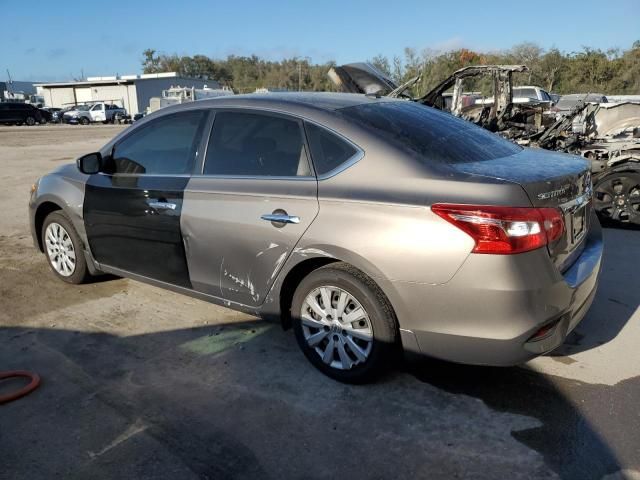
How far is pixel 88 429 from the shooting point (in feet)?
9.33

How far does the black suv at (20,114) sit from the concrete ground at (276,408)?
39970 mm

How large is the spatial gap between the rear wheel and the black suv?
4094cm

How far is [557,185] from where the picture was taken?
2.84 metres

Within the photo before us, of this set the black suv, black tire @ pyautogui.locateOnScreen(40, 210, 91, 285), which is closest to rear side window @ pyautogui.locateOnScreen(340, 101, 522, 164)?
black tire @ pyautogui.locateOnScreen(40, 210, 91, 285)

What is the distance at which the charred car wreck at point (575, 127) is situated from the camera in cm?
688

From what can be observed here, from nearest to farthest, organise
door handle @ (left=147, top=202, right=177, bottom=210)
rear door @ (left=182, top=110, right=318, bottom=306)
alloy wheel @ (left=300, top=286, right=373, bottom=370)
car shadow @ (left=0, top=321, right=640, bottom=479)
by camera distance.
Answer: car shadow @ (left=0, top=321, right=640, bottom=479) → alloy wheel @ (left=300, top=286, right=373, bottom=370) → rear door @ (left=182, top=110, right=318, bottom=306) → door handle @ (left=147, top=202, right=177, bottom=210)

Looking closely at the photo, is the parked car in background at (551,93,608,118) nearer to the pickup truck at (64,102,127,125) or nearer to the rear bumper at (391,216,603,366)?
the rear bumper at (391,216,603,366)

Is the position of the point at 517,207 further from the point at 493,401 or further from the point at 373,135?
the point at 493,401

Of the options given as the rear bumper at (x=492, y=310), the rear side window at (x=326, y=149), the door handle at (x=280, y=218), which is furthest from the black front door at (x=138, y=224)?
the rear bumper at (x=492, y=310)

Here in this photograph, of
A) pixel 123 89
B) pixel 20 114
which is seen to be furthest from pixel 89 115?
pixel 123 89

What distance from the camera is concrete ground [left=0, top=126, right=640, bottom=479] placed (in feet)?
8.36

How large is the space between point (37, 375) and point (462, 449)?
2.61 metres

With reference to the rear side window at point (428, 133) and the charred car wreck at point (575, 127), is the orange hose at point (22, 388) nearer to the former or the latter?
the rear side window at point (428, 133)

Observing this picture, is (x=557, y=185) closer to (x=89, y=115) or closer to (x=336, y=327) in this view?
(x=336, y=327)
